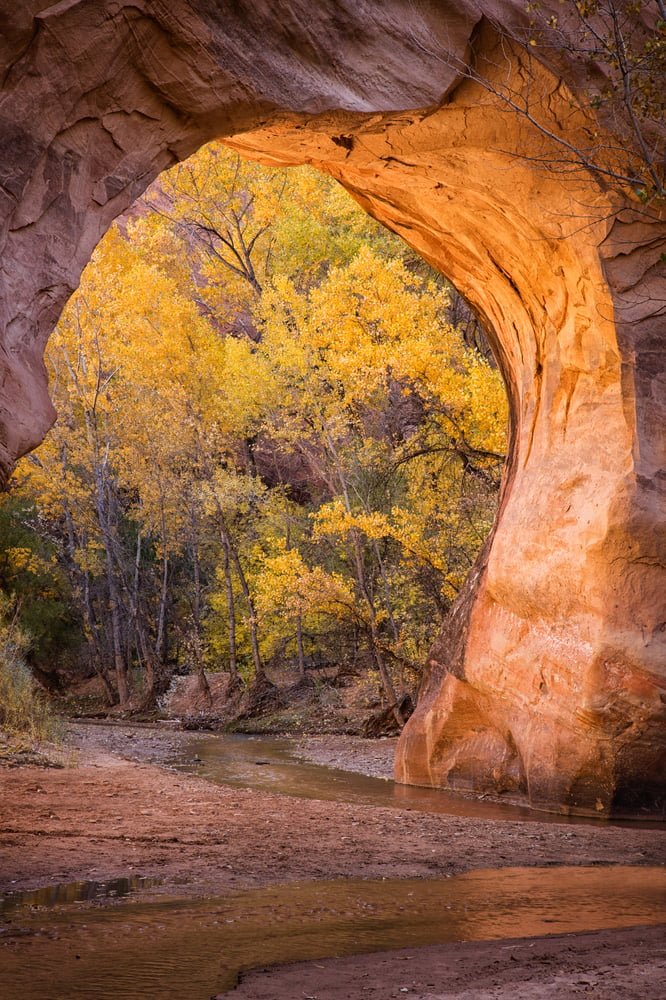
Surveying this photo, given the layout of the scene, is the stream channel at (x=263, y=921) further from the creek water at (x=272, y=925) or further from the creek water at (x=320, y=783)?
the creek water at (x=320, y=783)

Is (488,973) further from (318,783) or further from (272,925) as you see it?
(318,783)

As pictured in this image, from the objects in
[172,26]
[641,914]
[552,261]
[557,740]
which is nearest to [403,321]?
[552,261]

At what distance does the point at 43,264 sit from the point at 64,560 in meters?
21.4

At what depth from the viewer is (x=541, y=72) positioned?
8.36 metres

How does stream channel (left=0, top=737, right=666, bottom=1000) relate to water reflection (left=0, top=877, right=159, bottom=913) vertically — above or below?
above

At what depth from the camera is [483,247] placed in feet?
33.6

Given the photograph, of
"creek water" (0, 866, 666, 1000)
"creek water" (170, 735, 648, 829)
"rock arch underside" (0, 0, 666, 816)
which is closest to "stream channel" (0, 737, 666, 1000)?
"creek water" (0, 866, 666, 1000)

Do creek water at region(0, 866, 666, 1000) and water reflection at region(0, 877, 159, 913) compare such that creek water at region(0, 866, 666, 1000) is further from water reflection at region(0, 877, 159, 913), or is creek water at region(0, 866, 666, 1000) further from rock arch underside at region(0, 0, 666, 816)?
rock arch underside at region(0, 0, 666, 816)

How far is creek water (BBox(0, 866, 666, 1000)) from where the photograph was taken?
358 centimetres

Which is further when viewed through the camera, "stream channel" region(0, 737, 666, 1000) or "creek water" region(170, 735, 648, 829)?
"creek water" region(170, 735, 648, 829)

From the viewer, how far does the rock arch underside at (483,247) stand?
5.85m

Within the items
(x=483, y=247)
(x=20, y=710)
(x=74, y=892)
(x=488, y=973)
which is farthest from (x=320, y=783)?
(x=488, y=973)

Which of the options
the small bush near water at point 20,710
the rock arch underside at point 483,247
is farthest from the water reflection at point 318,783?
the small bush near water at point 20,710

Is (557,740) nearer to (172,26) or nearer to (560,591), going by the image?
(560,591)
